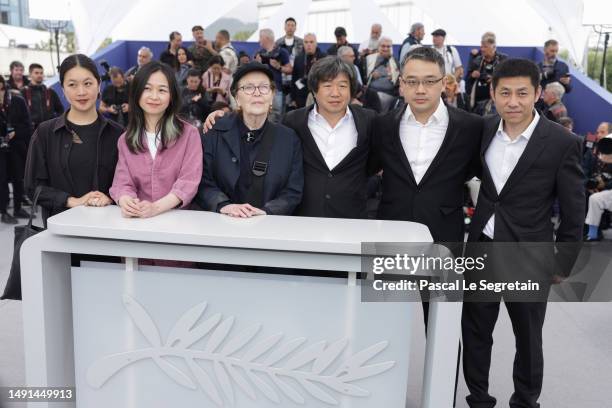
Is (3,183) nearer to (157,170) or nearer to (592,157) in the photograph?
(157,170)

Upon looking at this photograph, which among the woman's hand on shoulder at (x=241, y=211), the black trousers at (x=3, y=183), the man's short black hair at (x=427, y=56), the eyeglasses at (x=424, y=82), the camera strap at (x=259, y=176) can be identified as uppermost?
the man's short black hair at (x=427, y=56)

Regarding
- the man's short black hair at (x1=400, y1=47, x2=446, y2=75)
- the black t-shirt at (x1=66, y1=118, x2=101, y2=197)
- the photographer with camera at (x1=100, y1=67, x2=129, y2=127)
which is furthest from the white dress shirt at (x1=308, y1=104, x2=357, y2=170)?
the photographer with camera at (x1=100, y1=67, x2=129, y2=127)

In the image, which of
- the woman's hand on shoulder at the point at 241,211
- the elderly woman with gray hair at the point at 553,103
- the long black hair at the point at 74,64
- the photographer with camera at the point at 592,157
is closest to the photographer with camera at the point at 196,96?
the elderly woman with gray hair at the point at 553,103

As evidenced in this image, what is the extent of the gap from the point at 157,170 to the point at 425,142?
1.16m

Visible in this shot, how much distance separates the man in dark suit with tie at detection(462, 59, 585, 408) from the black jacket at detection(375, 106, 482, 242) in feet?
0.31

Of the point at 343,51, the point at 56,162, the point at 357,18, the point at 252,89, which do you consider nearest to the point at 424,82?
the point at 252,89

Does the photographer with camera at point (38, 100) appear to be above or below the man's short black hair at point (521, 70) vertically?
below

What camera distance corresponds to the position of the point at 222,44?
9625 mm

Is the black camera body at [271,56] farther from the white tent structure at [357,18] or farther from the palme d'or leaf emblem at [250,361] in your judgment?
the palme d'or leaf emblem at [250,361]

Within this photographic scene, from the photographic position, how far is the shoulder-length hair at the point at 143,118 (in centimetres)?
240

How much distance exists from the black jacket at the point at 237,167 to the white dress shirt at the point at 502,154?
2.67 ft

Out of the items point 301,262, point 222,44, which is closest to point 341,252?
point 301,262

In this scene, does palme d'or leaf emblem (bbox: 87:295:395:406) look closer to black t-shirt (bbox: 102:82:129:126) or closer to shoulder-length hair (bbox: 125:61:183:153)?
shoulder-length hair (bbox: 125:61:183:153)

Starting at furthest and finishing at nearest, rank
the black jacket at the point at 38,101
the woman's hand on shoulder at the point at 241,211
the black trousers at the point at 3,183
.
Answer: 1. the black jacket at the point at 38,101
2. the black trousers at the point at 3,183
3. the woman's hand on shoulder at the point at 241,211
